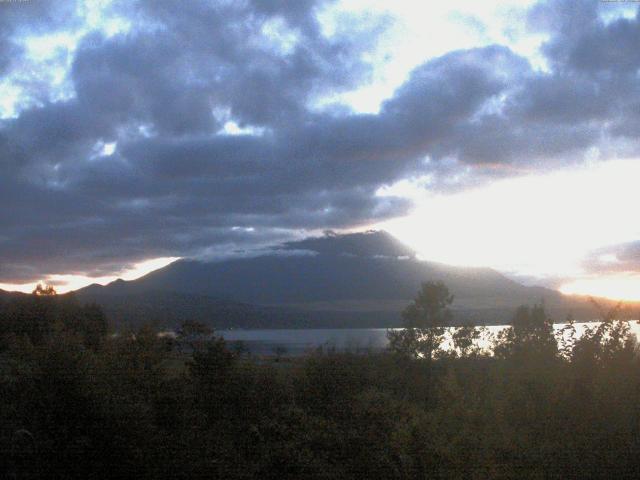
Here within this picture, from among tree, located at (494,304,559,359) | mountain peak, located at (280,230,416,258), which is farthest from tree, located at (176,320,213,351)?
mountain peak, located at (280,230,416,258)

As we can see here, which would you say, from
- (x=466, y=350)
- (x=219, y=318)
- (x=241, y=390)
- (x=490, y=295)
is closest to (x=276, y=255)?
(x=490, y=295)

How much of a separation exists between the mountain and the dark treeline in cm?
1357

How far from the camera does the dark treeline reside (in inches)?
431

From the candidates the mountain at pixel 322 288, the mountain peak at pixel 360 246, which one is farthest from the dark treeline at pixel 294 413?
the mountain peak at pixel 360 246

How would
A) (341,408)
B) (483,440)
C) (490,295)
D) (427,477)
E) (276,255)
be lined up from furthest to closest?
(276,255)
(490,295)
(341,408)
(483,440)
(427,477)

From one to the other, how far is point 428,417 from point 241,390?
14.0 feet

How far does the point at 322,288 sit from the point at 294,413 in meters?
75.4

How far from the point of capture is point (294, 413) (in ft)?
43.6

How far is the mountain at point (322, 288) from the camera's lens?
40.5 meters

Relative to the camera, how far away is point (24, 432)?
402 inches

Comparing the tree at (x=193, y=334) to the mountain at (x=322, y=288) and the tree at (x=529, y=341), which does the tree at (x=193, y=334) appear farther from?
the mountain at (x=322, y=288)

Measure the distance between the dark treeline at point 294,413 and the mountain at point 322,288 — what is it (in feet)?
44.5

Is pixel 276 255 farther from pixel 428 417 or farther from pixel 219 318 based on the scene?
pixel 428 417

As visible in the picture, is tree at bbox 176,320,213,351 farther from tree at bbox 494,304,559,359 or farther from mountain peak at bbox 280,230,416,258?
mountain peak at bbox 280,230,416,258
